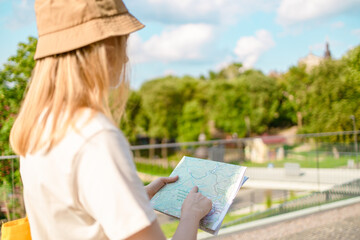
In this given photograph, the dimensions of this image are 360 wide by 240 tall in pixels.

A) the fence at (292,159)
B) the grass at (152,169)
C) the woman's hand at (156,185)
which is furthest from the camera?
the fence at (292,159)

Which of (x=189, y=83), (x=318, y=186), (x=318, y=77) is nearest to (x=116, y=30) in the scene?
(x=318, y=186)

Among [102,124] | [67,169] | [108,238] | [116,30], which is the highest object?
[116,30]

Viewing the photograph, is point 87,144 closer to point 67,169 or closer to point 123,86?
point 67,169

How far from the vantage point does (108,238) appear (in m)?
0.91

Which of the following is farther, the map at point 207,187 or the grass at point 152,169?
the grass at point 152,169

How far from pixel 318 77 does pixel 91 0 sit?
12.2m

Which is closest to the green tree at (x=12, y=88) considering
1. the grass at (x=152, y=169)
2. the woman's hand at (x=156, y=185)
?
the grass at (x=152, y=169)

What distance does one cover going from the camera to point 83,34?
3.02ft

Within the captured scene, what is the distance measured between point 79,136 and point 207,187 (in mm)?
708

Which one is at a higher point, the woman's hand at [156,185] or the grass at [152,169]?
the woman's hand at [156,185]

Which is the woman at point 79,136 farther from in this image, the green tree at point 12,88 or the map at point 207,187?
the green tree at point 12,88

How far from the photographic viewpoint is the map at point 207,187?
4.10ft

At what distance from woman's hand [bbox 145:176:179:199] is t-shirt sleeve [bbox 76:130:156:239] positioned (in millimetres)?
568

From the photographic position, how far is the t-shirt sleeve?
0.82 meters
